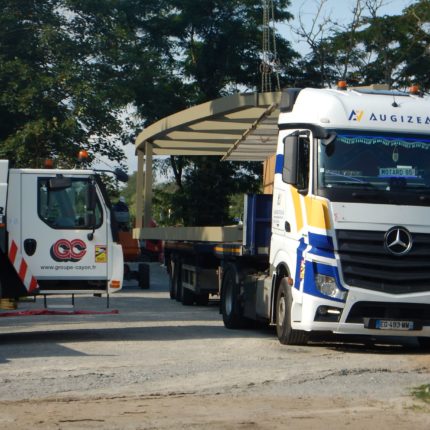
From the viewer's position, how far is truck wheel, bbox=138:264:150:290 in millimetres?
30609

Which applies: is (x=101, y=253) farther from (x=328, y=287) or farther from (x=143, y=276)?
(x=143, y=276)

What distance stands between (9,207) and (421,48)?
28.5 meters

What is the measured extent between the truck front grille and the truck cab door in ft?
12.6

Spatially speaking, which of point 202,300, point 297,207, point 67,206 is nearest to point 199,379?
point 297,207

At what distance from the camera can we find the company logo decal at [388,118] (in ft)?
47.9

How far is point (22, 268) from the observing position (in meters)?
15.7

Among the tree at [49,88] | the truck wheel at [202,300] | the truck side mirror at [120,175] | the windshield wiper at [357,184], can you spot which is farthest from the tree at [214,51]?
the windshield wiper at [357,184]

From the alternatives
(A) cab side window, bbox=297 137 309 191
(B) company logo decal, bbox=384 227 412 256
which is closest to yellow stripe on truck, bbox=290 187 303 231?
(A) cab side window, bbox=297 137 309 191

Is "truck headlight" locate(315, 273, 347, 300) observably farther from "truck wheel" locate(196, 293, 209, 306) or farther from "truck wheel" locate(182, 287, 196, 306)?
"truck wheel" locate(182, 287, 196, 306)

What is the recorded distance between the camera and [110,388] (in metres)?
11.1

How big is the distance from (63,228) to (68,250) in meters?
0.33

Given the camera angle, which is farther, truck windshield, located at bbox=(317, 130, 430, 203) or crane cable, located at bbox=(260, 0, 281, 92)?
crane cable, located at bbox=(260, 0, 281, 92)

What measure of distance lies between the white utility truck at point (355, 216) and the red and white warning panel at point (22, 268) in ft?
11.6

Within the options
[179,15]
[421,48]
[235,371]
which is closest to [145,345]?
[235,371]
